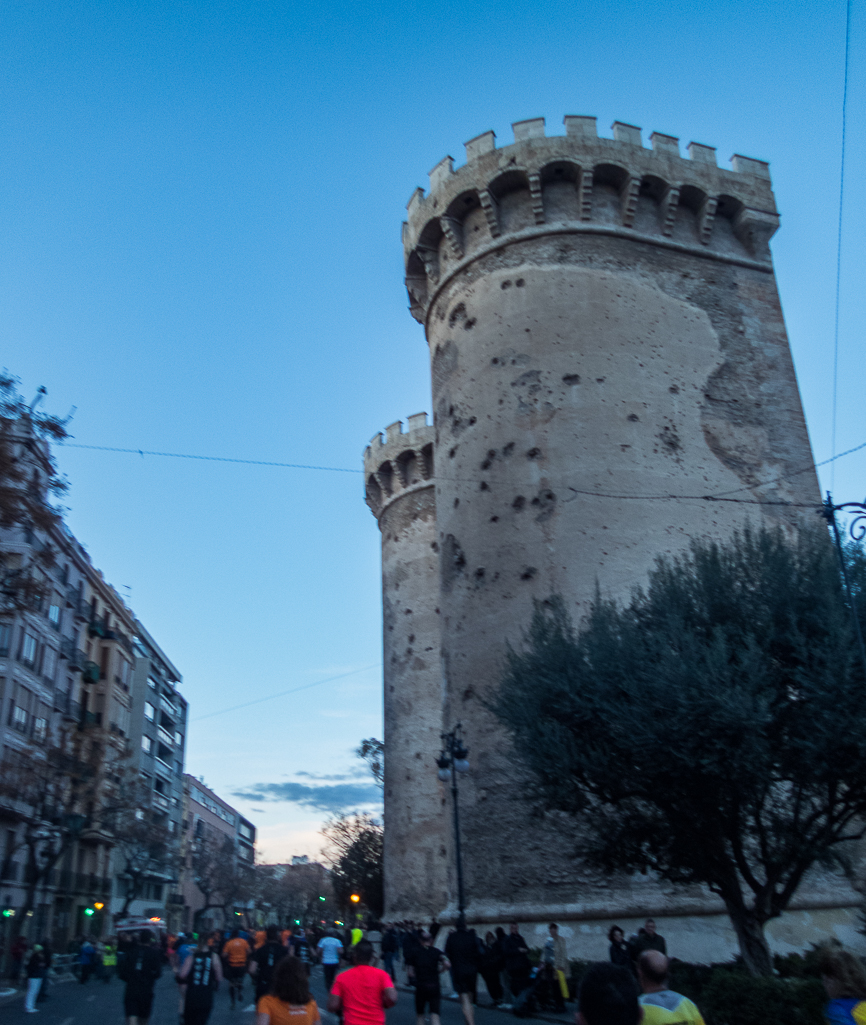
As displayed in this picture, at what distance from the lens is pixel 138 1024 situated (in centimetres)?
958

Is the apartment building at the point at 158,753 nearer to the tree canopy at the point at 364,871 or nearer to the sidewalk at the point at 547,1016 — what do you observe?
the tree canopy at the point at 364,871

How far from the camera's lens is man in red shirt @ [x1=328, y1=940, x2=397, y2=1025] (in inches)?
216

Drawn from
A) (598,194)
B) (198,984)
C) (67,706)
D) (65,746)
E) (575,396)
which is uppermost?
(598,194)

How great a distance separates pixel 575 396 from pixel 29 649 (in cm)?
2510

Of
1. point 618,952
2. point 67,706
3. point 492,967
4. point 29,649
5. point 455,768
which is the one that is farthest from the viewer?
point 67,706

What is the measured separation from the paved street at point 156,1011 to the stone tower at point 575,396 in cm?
263

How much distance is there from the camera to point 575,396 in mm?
17906

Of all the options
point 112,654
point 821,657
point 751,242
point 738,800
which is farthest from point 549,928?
point 112,654

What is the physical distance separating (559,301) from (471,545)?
5419 millimetres

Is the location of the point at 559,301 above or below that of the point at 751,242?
below

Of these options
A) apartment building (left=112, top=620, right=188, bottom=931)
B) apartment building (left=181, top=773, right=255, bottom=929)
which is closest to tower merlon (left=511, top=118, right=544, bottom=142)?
apartment building (left=112, top=620, right=188, bottom=931)

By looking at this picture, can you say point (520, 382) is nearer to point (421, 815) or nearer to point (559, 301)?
point (559, 301)

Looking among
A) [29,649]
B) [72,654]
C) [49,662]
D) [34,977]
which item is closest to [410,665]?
[29,649]

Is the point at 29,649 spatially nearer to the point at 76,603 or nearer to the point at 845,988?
the point at 76,603
